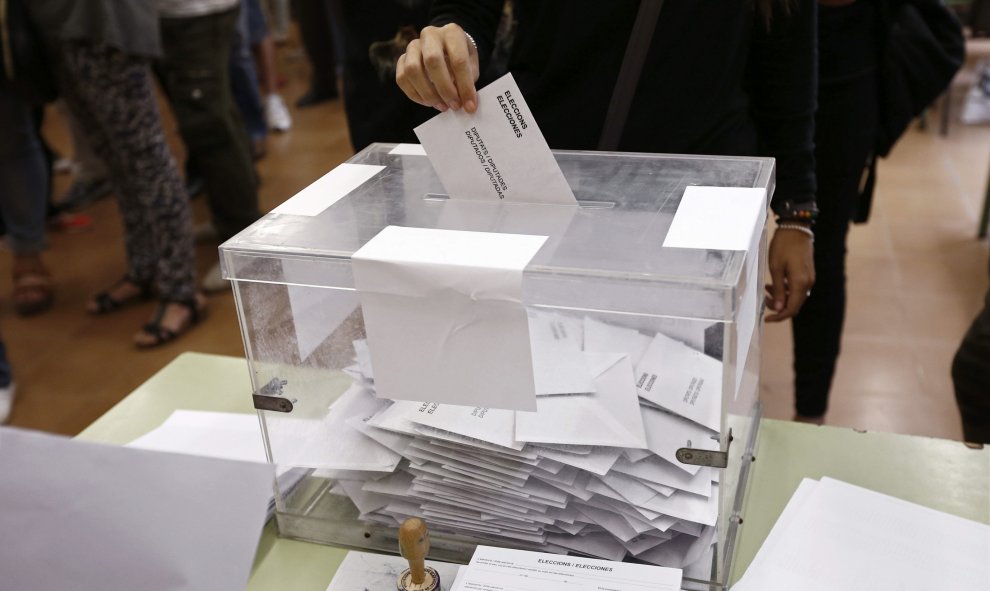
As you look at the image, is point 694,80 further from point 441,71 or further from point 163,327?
point 163,327

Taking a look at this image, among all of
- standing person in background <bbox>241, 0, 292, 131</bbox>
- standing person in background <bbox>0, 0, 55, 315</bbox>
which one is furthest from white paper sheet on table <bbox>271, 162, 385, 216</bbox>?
standing person in background <bbox>241, 0, 292, 131</bbox>

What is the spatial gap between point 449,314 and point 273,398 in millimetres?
235

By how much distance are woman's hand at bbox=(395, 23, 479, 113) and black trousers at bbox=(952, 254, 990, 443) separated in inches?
36.1

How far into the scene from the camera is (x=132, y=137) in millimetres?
2400

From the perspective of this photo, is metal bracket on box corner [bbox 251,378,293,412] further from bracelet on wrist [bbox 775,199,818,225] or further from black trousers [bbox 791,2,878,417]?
black trousers [bbox 791,2,878,417]

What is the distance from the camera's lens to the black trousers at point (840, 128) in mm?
1589

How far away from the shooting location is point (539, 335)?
0.79 metres

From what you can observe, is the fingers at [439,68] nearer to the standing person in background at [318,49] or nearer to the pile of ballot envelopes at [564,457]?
the pile of ballot envelopes at [564,457]

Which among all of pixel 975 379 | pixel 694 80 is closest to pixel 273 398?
pixel 694 80

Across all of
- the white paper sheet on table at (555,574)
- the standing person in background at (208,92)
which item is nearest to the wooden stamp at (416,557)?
the white paper sheet on table at (555,574)

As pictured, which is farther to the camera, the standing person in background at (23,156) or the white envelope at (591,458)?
the standing person in background at (23,156)

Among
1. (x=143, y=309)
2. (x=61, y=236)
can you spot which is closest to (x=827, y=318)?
(x=143, y=309)

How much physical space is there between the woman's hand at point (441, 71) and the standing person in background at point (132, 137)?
1632 mm

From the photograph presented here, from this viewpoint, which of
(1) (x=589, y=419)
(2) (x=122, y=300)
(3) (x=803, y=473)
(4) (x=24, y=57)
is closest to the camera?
(1) (x=589, y=419)
